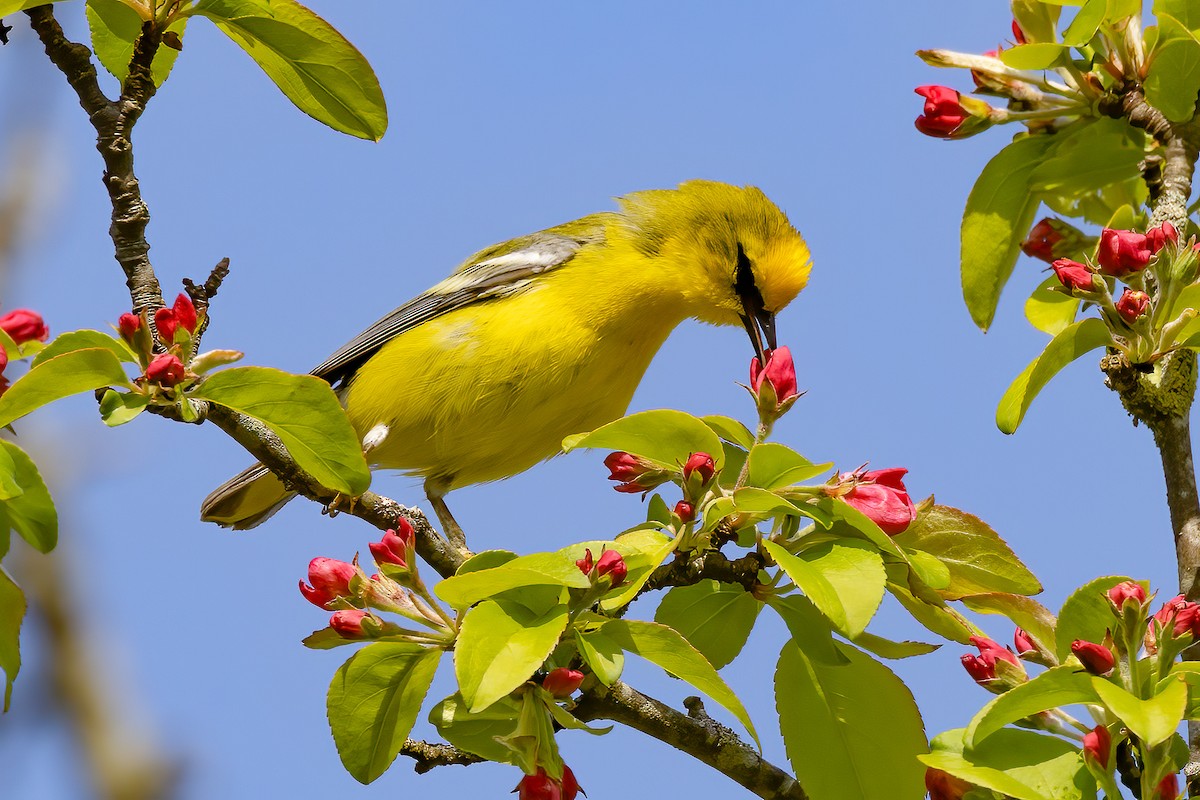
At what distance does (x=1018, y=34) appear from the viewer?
3.78m

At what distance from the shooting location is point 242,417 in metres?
3.06

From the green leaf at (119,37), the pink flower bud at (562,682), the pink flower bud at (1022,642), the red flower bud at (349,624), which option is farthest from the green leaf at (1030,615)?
the green leaf at (119,37)

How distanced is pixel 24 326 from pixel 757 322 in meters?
3.90

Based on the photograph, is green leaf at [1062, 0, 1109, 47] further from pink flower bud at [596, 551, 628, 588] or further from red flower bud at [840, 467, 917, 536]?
pink flower bud at [596, 551, 628, 588]

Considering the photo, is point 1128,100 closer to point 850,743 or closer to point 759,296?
point 850,743

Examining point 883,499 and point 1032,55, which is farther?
point 1032,55

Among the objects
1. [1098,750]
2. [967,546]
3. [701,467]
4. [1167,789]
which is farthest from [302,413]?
[1167,789]

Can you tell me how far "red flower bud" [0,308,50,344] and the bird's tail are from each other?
337 centimetres

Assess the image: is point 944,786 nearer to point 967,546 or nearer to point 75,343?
point 967,546

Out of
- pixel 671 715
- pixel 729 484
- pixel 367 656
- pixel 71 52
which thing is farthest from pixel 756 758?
pixel 71 52

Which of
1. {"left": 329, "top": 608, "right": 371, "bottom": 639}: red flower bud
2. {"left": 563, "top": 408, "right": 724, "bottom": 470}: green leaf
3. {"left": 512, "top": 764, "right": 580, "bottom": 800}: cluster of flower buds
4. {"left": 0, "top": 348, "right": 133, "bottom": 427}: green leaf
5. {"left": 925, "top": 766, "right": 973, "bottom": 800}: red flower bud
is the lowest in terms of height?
{"left": 925, "top": 766, "right": 973, "bottom": 800}: red flower bud

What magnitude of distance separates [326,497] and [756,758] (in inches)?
54.9

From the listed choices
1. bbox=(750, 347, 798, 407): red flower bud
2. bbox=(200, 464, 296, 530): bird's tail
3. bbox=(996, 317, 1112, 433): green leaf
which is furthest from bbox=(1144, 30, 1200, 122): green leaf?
bbox=(200, 464, 296, 530): bird's tail

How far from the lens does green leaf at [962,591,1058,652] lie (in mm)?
2713
